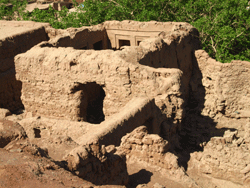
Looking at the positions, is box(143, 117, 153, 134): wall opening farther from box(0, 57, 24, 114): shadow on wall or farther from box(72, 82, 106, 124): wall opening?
box(0, 57, 24, 114): shadow on wall

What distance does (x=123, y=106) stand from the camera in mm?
9492

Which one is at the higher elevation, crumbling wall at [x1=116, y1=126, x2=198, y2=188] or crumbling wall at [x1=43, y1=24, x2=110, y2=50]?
crumbling wall at [x1=43, y1=24, x2=110, y2=50]

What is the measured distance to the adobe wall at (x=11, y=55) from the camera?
1288 cm

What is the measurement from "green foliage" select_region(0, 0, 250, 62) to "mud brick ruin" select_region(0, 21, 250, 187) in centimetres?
260

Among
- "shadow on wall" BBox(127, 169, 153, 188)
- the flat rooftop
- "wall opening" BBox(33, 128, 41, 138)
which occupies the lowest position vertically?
"shadow on wall" BBox(127, 169, 153, 188)

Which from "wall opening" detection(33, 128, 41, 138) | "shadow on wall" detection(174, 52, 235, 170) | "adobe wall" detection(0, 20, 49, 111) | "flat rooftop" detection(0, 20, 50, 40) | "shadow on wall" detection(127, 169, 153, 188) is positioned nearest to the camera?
"shadow on wall" detection(127, 169, 153, 188)

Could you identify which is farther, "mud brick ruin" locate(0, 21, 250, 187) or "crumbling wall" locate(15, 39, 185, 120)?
"crumbling wall" locate(15, 39, 185, 120)

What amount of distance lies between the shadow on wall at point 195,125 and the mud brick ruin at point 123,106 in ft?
0.13

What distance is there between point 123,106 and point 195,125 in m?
3.97

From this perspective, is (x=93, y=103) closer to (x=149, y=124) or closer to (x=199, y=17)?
(x=149, y=124)

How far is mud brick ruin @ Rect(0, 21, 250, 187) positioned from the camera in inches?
230

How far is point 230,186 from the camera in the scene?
26.0 ft

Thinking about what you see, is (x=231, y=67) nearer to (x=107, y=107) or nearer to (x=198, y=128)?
(x=198, y=128)

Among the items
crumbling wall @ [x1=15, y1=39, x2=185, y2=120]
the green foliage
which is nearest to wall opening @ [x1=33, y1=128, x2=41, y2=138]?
crumbling wall @ [x1=15, y1=39, x2=185, y2=120]
